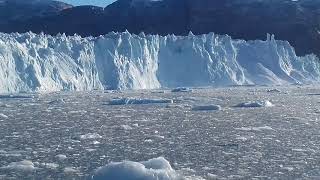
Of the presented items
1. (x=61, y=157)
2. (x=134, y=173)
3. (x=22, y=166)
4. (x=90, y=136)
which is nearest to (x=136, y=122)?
(x=90, y=136)

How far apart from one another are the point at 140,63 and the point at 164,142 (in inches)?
796

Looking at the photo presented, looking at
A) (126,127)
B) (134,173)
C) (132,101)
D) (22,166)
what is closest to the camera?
(134,173)

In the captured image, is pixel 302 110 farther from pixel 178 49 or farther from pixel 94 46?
pixel 178 49

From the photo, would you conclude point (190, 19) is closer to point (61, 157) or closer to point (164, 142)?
point (164, 142)

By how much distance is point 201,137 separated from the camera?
952cm

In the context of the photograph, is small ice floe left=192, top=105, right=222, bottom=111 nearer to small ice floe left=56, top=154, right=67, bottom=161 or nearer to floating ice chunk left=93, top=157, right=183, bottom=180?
small ice floe left=56, top=154, right=67, bottom=161

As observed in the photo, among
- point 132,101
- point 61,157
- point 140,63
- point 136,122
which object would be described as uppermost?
point 140,63

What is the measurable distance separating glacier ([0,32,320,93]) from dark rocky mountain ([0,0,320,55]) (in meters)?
10.3

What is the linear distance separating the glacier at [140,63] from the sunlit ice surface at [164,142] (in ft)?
30.5

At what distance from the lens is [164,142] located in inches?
350

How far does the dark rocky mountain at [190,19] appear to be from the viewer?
47.1 metres

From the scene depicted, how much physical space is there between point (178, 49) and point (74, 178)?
25772mm

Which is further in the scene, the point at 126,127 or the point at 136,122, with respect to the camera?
the point at 136,122

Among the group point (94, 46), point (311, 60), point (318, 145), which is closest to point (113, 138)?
point (318, 145)
